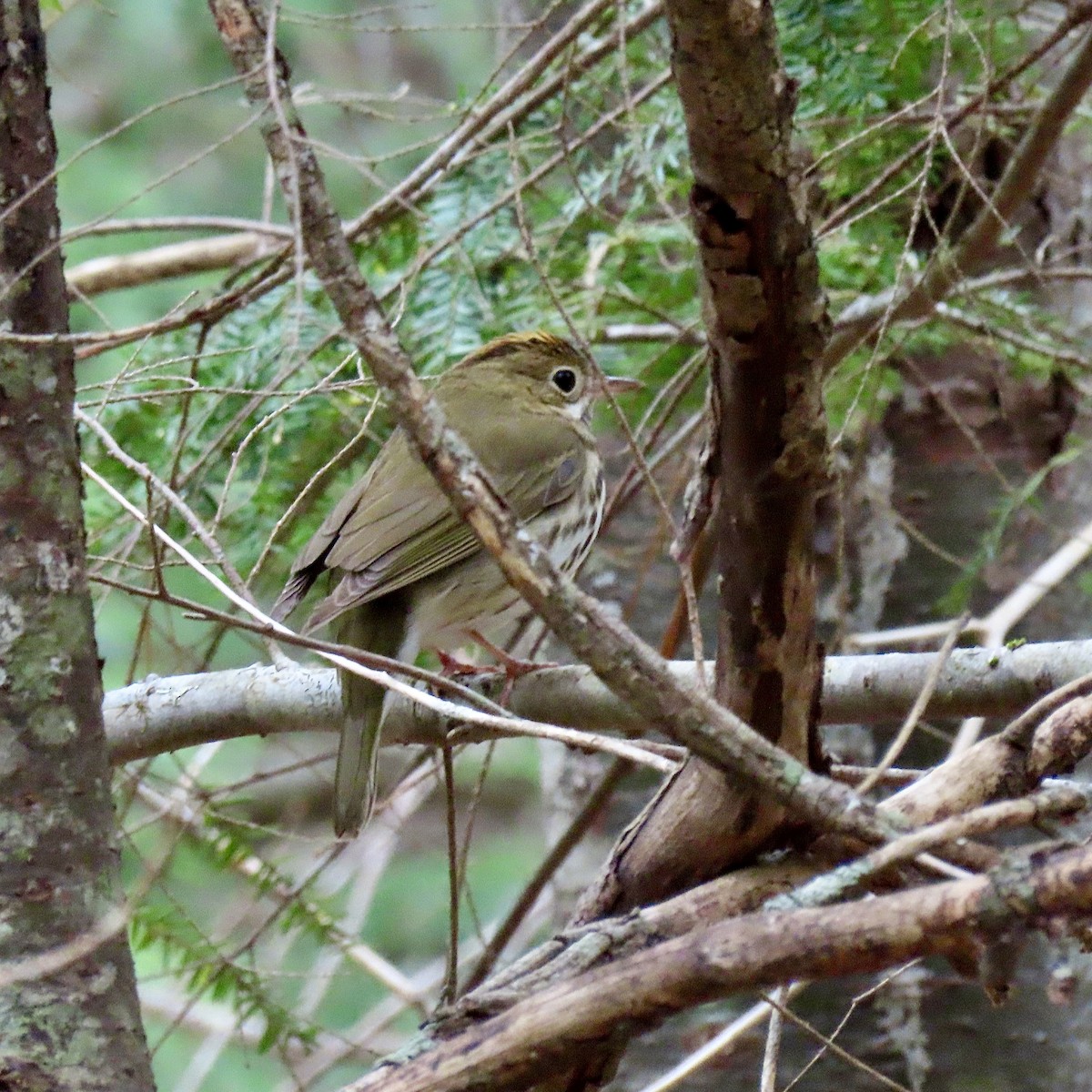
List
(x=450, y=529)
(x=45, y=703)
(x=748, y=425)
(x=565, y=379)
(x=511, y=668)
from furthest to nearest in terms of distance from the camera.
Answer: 1. (x=565, y=379)
2. (x=450, y=529)
3. (x=511, y=668)
4. (x=45, y=703)
5. (x=748, y=425)

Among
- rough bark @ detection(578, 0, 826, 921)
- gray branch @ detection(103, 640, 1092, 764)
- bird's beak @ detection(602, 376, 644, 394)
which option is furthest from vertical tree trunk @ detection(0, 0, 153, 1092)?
bird's beak @ detection(602, 376, 644, 394)

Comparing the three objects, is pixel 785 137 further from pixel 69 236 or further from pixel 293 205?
pixel 69 236

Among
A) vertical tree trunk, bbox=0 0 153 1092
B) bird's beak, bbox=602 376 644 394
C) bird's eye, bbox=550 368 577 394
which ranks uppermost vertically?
bird's eye, bbox=550 368 577 394

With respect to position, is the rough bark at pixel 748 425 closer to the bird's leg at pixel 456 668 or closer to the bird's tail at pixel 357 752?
the bird's tail at pixel 357 752

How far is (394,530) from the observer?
108 inches

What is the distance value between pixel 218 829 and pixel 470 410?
1.10 m

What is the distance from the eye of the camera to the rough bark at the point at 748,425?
1176 millimetres

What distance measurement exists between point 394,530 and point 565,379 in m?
0.93

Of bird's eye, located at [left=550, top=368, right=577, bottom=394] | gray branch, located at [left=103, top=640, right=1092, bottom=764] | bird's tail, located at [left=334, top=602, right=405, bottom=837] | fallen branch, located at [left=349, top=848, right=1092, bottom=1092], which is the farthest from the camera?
bird's eye, located at [left=550, top=368, right=577, bottom=394]

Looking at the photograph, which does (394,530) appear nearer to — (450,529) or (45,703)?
(450,529)

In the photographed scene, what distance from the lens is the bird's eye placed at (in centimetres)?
349

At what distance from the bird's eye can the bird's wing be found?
43 cm

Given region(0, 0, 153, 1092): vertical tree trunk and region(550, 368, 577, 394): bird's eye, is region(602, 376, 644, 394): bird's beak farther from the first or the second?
region(0, 0, 153, 1092): vertical tree trunk

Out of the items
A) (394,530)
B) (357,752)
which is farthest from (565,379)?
(357,752)
